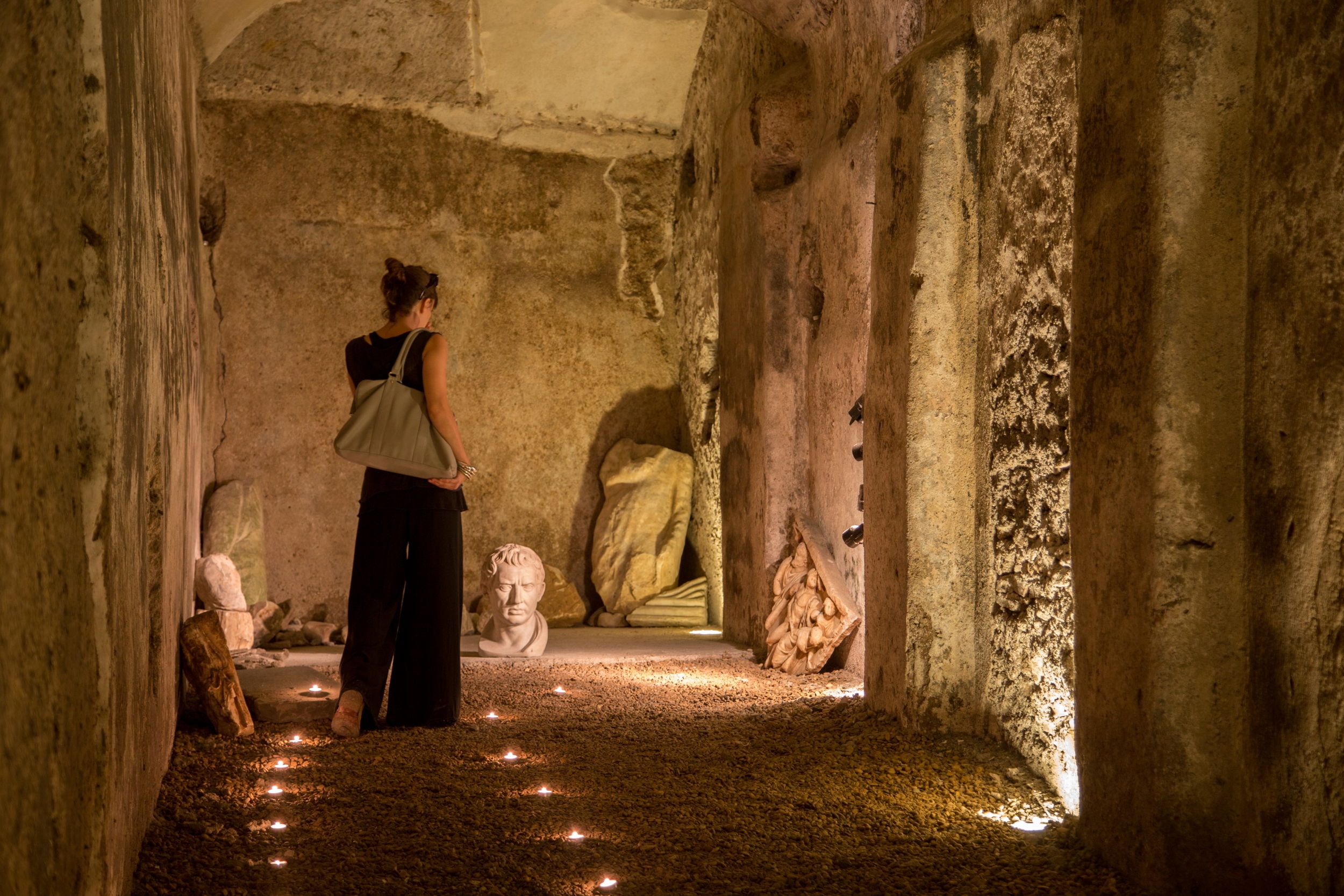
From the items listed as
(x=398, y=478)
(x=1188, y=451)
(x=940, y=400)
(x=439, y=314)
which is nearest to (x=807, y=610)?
(x=940, y=400)

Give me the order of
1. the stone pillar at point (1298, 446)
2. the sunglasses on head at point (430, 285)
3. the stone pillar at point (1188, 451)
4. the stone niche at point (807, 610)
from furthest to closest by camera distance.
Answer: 1. the stone niche at point (807, 610)
2. the sunglasses on head at point (430, 285)
3. the stone pillar at point (1188, 451)
4. the stone pillar at point (1298, 446)

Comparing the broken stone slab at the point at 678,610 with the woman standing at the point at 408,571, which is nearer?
the woman standing at the point at 408,571

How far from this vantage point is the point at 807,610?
506 cm

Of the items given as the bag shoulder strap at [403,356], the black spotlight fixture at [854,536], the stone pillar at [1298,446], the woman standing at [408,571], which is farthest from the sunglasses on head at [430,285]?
the stone pillar at [1298,446]

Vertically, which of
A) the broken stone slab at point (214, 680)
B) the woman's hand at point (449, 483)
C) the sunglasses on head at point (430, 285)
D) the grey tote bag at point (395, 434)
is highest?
the sunglasses on head at point (430, 285)

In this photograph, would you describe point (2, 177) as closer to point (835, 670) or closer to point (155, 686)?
point (155, 686)

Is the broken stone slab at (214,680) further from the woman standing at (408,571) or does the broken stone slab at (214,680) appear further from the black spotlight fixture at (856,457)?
the black spotlight fixture at (856,457)

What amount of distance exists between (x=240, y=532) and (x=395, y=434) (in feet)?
11.6

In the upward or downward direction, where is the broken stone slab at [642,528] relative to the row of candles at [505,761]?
upward

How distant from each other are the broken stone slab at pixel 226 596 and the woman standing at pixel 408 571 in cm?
233

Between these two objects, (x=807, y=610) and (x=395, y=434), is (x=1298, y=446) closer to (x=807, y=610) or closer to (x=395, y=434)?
(x=395, y=434)

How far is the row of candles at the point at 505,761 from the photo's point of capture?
2.42 m

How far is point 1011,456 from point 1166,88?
1.31m

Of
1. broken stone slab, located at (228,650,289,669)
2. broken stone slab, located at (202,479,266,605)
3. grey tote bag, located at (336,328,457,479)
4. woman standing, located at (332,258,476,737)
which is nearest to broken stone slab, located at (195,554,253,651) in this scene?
broken stone slab, located at (228,650,289,669)
